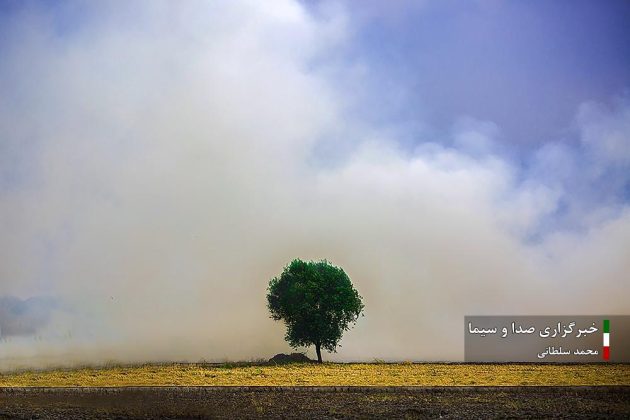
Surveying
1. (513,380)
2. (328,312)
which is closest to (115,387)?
(513,380)

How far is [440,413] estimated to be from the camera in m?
22.6

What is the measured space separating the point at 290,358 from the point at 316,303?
4.42 metres

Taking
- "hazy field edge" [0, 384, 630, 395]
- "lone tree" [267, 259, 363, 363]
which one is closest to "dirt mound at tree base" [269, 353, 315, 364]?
"lone tree" [267, 259, 363, 363]

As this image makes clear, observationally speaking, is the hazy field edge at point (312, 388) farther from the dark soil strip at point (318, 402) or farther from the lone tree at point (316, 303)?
the lone tree at point (316, 303)

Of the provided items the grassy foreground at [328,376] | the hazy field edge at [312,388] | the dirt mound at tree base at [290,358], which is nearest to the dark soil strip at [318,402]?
the hazy field edge at [312,388]

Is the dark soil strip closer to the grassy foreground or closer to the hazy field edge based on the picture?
the hazy field edge

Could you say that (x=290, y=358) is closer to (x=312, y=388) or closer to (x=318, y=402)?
(x=312, y=388)

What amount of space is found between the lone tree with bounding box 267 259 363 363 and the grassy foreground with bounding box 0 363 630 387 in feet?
25.3

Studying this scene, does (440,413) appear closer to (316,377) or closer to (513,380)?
(513,380)

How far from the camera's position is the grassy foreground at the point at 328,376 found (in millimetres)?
31925

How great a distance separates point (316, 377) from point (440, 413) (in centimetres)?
1325

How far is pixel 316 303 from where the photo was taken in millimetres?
51719

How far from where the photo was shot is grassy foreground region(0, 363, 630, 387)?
31.9 meters

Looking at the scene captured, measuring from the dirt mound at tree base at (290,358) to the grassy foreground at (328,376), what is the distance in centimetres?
546
